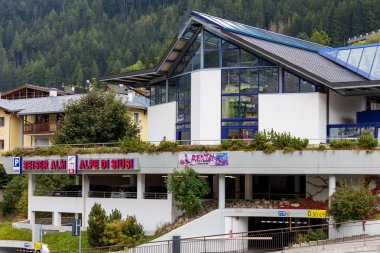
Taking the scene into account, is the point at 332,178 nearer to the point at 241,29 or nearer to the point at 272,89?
the point at 272,89

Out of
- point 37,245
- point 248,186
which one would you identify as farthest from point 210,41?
point 37,245

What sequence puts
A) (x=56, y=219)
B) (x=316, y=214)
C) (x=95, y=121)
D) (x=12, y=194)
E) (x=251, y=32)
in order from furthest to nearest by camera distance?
(x=12, y=194), (x=95, y=121), (x=251, y=32), (x=56, y=219), (x=316, y=214)

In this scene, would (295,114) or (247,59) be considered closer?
(295,114)

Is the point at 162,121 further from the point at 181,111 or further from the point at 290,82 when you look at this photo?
the point at 290,82

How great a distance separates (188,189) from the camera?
3981 cm

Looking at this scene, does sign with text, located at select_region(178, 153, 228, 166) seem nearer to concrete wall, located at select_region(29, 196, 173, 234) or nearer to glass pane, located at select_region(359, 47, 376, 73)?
concrete wall, located at select_region(29, 196, 173, 234)

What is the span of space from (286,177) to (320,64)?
949 cm

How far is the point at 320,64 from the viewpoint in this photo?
4831cm

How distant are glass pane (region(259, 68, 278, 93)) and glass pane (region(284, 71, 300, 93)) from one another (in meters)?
0.65

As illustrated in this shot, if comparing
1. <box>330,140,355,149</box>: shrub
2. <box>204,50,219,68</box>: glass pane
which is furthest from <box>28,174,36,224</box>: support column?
<box>330,140,355,149</box>: shrub

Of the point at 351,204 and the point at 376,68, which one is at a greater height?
the point at 376,68

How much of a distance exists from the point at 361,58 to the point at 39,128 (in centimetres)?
3689

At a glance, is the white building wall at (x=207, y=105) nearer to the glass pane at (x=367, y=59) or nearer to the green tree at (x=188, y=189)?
the green tree at (x=188, y=189)

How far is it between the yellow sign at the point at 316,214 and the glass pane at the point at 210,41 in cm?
1403
